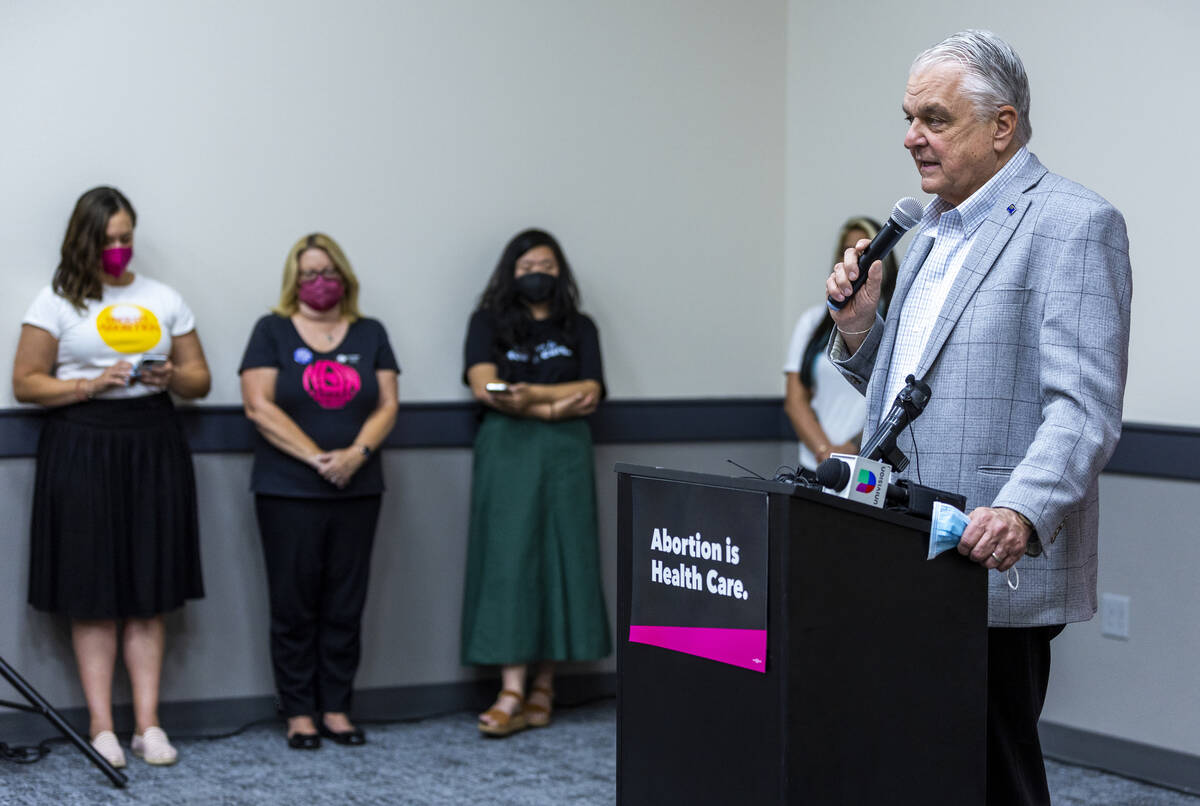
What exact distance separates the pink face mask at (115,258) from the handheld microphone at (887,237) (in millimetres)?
2516

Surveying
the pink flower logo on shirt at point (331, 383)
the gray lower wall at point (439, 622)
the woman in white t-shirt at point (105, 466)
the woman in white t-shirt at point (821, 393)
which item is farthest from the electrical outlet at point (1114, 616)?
the woman in white t-shirt at point (105, 466)

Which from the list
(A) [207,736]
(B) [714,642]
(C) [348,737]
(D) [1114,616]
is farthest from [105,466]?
(D) [1114,616]

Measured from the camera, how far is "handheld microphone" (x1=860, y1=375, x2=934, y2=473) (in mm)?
1789

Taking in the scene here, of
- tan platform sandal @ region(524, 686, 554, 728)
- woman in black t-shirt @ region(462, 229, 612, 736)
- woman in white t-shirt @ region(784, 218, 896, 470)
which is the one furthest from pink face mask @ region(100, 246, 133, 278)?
woman in white t-shirt @ region(784, 218, 896, 470)

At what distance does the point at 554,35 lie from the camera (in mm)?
4562

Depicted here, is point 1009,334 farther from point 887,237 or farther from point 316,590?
point 316,590

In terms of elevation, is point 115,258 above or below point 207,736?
above

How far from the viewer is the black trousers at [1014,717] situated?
189cm

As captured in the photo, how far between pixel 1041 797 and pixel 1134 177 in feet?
7.48

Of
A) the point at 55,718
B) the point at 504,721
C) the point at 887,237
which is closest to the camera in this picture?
the point at 887,237

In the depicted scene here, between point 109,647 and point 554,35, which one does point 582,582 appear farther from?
point 554,35

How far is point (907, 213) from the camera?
77.3 inches

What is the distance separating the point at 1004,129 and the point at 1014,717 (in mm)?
861

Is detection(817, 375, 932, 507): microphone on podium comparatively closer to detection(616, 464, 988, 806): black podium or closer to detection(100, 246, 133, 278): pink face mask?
detection(616, 464, 988, 806): black podium
